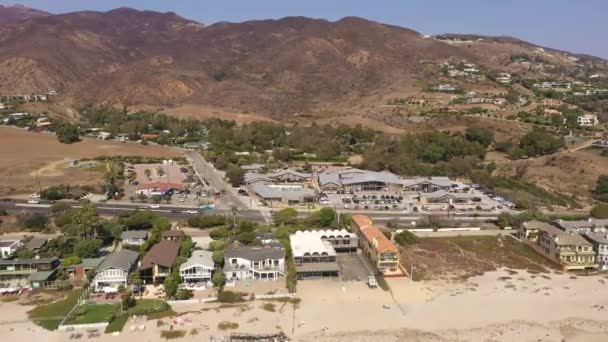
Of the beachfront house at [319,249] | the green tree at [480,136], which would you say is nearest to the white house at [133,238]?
the beachfront house at [319,249]

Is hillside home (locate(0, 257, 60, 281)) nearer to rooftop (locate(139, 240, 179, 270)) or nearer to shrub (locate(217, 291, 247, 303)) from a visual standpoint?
rooftop (locate(139, 240, 179, 270))

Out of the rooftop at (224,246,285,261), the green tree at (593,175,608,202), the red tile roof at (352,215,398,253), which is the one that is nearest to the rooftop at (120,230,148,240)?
the rooftop at (224,246,285,261)

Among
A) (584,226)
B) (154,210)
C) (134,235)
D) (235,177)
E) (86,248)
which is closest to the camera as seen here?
(86,248)

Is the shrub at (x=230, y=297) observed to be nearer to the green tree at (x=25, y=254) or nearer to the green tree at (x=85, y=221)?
the green tree at (x=85, y=221)

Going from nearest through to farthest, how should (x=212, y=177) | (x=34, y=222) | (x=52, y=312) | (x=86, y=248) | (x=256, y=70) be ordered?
1. (x=52, y=312)
2. (x=86, y=248)
3. (x=34, y=222)
4. (x=212, y=177)
5. (x=256, y=70)

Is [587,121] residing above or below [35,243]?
above

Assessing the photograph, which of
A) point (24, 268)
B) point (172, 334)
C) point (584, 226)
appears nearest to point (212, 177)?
point (24, 268)

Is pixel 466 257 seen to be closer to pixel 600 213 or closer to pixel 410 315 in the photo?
pixel 410 315
